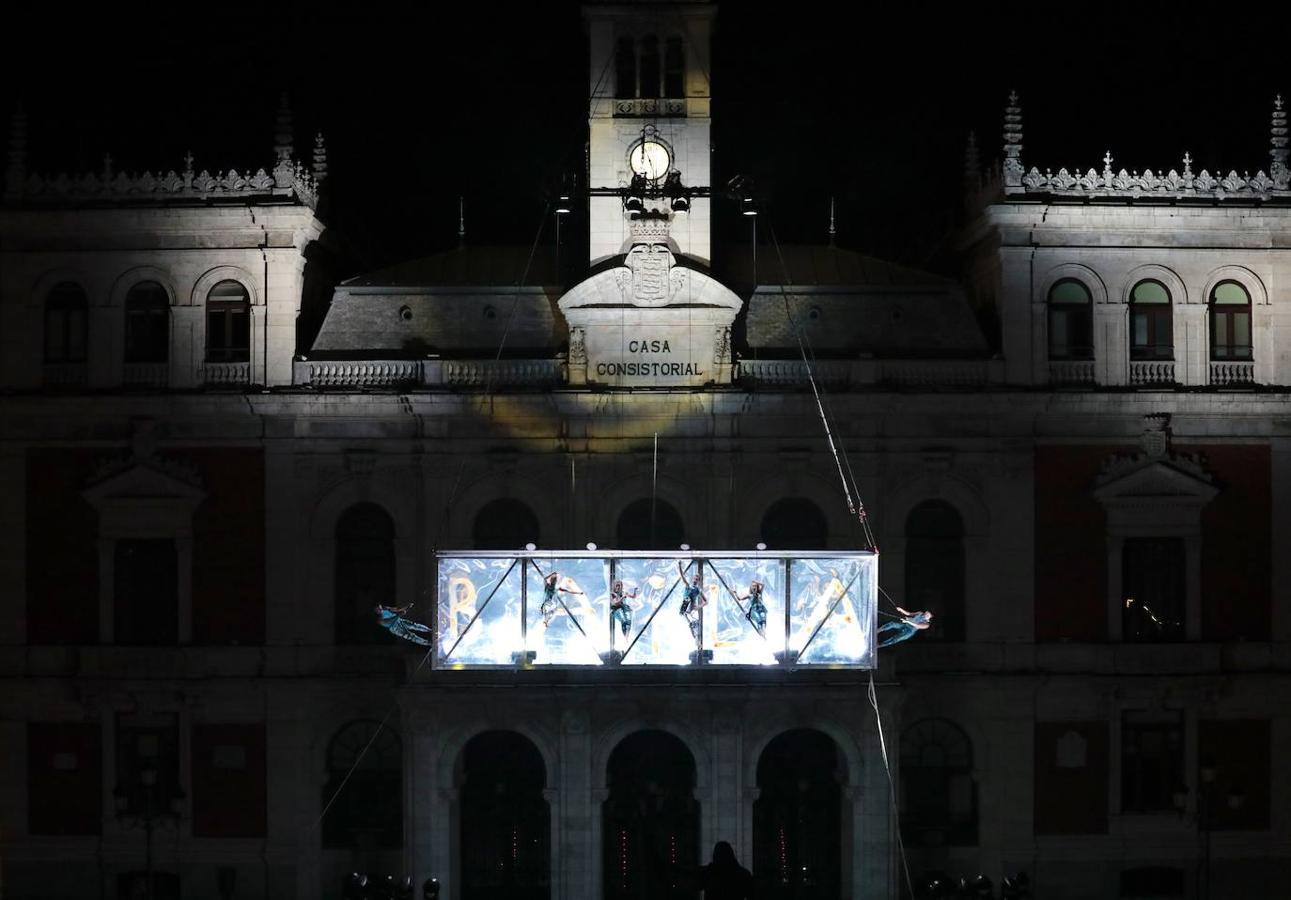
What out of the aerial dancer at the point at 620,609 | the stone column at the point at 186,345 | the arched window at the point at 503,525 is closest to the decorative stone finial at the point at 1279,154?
the aerial dancer at the point at 620,609

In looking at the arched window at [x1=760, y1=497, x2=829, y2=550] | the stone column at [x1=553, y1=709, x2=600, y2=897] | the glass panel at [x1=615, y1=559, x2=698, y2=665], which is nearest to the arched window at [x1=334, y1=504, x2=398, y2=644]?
the stone column at [x1=553, y1=709, x2=600, y2=897]

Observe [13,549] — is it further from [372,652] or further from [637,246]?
[637,246]

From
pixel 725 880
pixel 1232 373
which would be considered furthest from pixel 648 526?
pixel 725 880

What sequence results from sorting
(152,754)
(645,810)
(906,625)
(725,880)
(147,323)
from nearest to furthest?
(725,880) → (906,625) → (645,810) → (152,754) → (147,323)

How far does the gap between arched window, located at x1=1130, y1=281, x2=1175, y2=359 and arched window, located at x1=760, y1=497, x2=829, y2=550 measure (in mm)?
8821

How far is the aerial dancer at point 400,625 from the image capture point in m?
37.6

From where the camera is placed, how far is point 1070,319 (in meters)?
43.1

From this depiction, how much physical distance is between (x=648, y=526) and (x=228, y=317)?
37.6ft

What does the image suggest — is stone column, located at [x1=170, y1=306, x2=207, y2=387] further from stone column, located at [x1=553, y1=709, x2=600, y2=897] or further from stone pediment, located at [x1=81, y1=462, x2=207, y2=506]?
stone column, located at [x1=553, y1=709, x2=600, y2=897]

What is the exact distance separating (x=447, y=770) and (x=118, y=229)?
15480 millimetres

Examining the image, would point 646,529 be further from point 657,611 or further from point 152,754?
point 152,754

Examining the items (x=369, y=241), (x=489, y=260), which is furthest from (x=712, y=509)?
(x=369, y=241)

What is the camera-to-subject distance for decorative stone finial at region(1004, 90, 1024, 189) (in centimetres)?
4256

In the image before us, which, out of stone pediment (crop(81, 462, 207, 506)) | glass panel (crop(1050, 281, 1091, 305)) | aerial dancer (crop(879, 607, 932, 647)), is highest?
glass panel (crop(1050, 281, 1091, 305))
